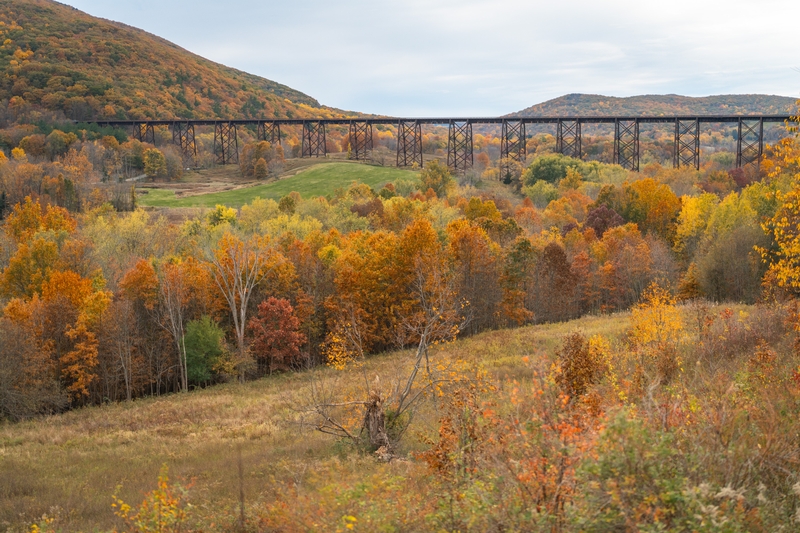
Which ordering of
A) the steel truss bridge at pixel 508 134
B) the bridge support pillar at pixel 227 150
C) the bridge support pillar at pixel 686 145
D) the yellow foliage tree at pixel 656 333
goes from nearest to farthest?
the yellow foliage tree at pixel 656 333 → the bridge support pillar at pixel 686 145 → the steel truss bridge at pixel 508 134 → the bridge support pillar at pixel 227 150

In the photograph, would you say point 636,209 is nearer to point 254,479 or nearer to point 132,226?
point 132,226

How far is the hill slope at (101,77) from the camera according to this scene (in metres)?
100

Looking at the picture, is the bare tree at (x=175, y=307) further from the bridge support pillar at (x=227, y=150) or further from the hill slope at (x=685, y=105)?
the hill slope at (x=685, y=105)

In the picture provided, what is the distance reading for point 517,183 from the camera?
74.2 meters

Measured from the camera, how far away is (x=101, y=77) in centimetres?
11044

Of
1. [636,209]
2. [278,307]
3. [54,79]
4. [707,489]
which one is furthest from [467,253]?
[54,79]

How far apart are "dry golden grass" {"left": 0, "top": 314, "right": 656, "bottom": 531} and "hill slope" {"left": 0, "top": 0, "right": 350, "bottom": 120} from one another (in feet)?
280

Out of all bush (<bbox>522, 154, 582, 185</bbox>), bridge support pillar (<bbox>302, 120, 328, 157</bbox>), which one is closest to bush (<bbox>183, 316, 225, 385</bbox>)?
bush (<bbox>522, 154, 582, 185</bbox>)

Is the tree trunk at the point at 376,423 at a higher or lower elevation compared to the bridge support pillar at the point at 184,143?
lower

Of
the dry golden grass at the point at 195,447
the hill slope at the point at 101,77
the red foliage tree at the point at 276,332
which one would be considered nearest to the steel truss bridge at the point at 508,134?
the hill slope at the point at 101,77

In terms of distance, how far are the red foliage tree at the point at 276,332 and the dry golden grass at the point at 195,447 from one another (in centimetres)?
293

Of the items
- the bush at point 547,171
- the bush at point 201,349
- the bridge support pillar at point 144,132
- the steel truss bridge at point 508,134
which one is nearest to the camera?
the bush at point 201,349

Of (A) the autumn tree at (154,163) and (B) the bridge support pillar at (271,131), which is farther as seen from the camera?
(B) the bridge support pillar at (271,131)

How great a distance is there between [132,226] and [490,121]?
1891 inches
